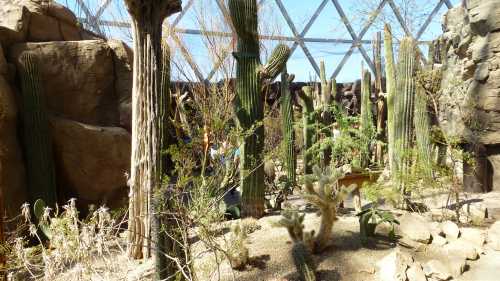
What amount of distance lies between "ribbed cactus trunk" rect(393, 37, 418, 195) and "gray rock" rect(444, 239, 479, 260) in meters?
1.29

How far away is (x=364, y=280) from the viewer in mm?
3447

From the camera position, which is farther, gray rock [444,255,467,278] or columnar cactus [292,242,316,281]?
gray rock [444,255,467,278]

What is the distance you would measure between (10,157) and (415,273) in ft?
14.9

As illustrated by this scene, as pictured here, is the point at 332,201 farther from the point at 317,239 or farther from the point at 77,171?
the point at 77,171

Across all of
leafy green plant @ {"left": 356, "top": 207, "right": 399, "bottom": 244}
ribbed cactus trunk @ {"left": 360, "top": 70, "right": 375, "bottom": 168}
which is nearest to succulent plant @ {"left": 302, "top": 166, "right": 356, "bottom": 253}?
leafy green plant @ {"left": 356, "top": 207, "right": 399, "bottom": 244}

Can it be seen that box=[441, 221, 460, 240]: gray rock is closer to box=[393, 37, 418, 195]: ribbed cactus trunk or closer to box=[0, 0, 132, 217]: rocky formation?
box=[393, 37, 418, 195]: ribbed cactus trunk

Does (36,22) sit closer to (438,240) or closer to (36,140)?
(36,140)

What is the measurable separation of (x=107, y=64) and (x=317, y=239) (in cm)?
424

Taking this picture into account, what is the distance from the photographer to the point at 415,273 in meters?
3.37

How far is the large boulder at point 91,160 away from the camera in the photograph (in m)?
5.79

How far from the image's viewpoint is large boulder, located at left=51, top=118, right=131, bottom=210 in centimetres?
579

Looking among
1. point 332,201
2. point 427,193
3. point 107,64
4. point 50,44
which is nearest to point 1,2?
point 50,44

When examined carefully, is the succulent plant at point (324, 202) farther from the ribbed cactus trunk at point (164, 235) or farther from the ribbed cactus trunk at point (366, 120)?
the ribbed cactus trunk at point (366, 120)

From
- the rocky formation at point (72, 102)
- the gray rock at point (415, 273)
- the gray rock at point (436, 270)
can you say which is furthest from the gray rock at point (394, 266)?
the rocky formation at point (72, 102)
